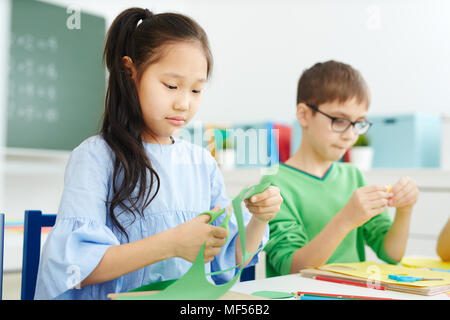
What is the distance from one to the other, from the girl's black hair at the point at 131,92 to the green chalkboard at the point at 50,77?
1.83 meters

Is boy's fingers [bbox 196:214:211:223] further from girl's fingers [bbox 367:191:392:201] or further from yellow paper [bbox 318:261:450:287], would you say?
girl's fingers [bbox 367:191:392:201]

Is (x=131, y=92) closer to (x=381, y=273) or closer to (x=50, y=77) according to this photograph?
(x=381, y=273)

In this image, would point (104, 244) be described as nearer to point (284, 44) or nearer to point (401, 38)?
point (401, 38)

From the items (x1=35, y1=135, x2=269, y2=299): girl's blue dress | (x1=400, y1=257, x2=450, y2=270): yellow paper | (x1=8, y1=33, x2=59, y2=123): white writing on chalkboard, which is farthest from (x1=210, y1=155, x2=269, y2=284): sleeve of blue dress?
(x1=8, y1=33, x2=59, y2=123): white writing on chalkboard

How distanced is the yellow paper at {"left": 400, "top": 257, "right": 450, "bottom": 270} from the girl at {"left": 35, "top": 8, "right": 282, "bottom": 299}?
0.40 meters

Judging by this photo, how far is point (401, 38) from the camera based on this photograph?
227cm

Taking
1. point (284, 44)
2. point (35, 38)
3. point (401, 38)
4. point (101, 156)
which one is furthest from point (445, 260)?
point (35, 38)

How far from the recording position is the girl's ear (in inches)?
29.2

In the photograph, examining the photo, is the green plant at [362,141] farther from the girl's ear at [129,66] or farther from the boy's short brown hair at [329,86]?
the girl's ear at [129,66]

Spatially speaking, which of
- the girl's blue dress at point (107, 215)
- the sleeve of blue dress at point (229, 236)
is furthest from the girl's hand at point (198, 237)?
the sleeve of blue dress at point (229, 236)

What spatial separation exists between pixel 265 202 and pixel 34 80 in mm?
2289

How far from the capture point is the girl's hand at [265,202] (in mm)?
690

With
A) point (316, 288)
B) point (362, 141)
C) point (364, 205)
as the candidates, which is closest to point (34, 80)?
point (362, 141)
